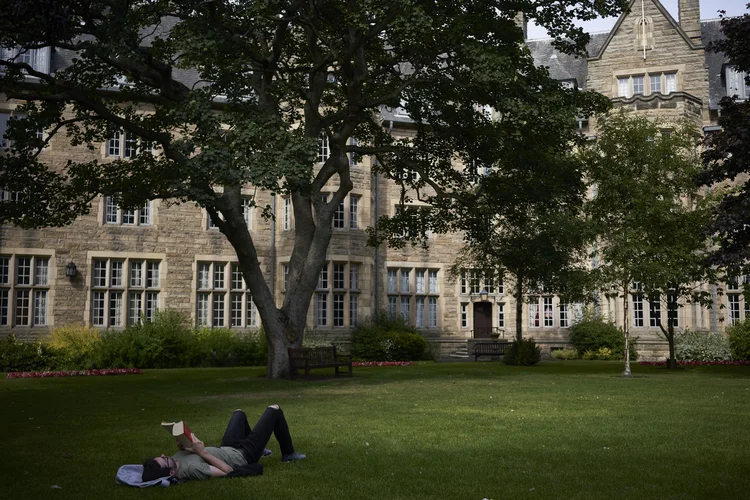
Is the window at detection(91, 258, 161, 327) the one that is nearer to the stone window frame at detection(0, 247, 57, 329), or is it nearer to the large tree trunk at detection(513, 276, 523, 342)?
the stone window frame at detection(0, 247, 57, 329)

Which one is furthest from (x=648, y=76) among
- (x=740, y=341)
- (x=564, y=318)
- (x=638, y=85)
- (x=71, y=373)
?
(x=71, y=373)

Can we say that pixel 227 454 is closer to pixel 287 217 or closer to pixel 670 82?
pixel 287 217

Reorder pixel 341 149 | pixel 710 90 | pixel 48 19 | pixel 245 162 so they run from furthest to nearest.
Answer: pixel 710 90
pixel 341 149
pixel 245 162
pixel 48 19

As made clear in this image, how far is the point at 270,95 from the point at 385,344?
13.4 m

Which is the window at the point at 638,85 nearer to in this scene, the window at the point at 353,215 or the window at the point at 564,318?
the window at the point at 564,318

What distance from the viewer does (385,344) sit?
3222cm

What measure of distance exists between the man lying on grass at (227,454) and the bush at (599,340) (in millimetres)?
28241

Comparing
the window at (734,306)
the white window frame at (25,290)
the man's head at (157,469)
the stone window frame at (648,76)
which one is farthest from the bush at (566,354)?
the man's head at (157,469)

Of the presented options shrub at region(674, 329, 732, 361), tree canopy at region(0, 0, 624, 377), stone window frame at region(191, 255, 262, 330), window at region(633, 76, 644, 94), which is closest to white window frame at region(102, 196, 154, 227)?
stone window frame at region(191, 255, 262, 330)

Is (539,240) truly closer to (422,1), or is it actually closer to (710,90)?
(422,1)

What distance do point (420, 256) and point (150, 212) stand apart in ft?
37.1

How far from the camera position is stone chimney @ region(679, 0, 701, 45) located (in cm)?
3809

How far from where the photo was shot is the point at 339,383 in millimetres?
20125

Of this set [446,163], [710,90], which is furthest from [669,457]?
[710,90]
